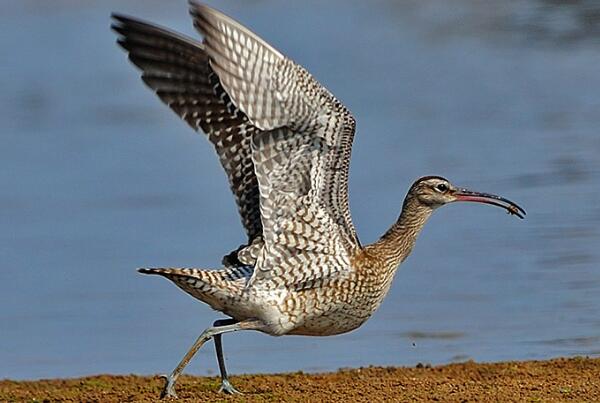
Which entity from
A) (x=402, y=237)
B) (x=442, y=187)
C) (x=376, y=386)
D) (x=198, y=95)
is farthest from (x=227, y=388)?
(x=442, y=187)

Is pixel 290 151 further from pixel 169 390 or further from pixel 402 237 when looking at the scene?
pixel 169 390

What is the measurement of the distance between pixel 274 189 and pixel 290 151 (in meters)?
0.31

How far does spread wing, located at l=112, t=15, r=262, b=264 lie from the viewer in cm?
1097

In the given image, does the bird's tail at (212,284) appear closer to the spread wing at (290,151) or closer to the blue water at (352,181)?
the spread wing at (290,151)

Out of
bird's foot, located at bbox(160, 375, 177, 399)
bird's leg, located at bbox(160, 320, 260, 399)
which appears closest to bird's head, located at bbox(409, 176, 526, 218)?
bird's leg, located at bbox(160, 320, 260, 399)

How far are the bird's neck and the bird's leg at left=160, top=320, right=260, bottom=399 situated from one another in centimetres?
113

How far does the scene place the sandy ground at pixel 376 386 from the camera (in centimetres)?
952

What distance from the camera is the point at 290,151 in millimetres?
10102

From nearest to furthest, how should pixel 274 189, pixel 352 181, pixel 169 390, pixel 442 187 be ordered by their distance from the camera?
1. pixel 169 390
2. pixel 274 189
3. pixel 442 187
4. pixel 352 181

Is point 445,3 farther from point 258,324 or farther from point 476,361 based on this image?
point 258,324

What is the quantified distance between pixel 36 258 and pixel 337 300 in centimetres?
491

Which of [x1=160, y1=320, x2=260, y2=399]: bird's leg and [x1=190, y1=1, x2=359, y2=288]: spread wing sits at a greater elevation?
[x1=190, y1=1, x2=359, y2=288]: spread wing

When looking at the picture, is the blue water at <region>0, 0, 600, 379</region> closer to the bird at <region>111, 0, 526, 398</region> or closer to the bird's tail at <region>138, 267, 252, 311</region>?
the bird at <region>111, 0, 526, 398</region>

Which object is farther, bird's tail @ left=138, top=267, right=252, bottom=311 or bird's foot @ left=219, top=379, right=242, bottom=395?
bird's foot @ left=219, top=379, right=242, bottom=395
